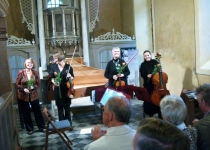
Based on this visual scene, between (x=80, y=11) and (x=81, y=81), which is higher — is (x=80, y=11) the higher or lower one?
the higher one

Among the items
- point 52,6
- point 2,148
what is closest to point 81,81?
point 2,148

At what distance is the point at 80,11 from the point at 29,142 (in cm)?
616

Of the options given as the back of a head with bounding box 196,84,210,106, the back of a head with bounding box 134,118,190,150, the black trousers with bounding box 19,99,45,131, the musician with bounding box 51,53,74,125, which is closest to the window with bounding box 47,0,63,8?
the musician with bounding box 51,53,74,125

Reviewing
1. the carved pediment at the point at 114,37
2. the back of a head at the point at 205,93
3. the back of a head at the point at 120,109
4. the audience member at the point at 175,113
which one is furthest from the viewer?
the carved pediment at the point at 114,37

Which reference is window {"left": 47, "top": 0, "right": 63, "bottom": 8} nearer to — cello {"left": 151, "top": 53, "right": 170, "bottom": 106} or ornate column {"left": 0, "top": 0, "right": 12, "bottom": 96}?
ornate column {"left": 0, "top": 0, "right": 12, "bottom": 96}

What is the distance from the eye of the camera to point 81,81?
587 centimetres

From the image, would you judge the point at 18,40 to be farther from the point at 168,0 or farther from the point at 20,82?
the point at 168,0

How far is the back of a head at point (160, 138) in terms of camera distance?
103 centimetres

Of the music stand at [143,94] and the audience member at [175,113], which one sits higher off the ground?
the audience member at [175,113]

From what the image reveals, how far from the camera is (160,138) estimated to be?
40.8 inches

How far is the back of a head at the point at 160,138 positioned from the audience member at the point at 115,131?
673mm

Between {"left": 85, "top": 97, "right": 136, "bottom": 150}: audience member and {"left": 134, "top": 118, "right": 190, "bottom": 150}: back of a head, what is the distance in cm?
67

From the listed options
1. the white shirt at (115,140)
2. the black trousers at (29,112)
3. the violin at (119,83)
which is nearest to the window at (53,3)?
the black trousers at (29,112)

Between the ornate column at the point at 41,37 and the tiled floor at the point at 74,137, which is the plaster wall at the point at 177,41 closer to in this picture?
the tiled floor at the point at 74,137
